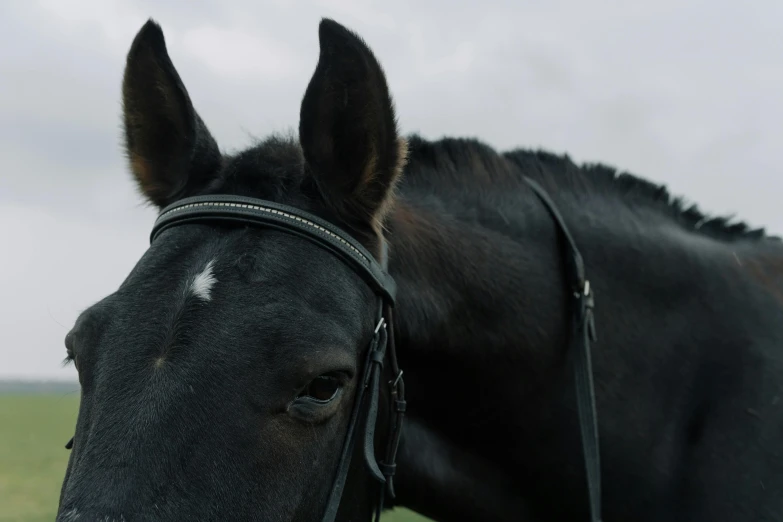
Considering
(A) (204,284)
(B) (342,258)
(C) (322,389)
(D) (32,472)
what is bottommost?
(D) (32,472)

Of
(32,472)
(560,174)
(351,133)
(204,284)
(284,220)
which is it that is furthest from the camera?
(32,472)

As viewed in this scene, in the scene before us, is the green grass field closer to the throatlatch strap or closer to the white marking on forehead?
the white marking on forehead

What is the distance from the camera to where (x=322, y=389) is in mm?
Result: 2447

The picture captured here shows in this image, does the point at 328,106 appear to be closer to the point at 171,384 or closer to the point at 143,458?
the point at 171,384

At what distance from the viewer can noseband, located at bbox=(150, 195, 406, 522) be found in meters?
2.67

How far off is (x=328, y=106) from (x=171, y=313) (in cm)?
100

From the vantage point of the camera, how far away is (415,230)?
3258mm

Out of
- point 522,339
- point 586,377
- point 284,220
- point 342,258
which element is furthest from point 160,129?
point 586,377

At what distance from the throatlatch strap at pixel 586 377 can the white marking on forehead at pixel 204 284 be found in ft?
6.03

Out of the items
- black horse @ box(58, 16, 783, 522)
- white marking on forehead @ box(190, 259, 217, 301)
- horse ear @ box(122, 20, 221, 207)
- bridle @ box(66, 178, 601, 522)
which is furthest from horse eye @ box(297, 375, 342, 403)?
horse ear @ box(122, 20, 221, 207)

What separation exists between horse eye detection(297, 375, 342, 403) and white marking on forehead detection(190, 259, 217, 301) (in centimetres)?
43

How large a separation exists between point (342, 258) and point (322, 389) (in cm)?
52

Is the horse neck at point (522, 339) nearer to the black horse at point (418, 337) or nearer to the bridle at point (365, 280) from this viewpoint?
the black horse at point (418, 337)

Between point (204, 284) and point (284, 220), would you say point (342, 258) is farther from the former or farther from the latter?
point (204, 284)
